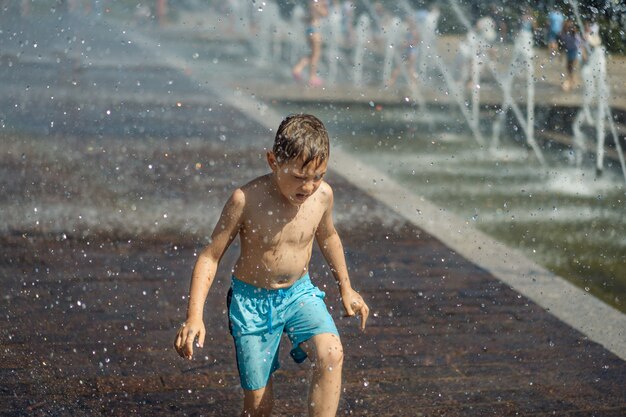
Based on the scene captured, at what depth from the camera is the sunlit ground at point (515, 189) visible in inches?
253

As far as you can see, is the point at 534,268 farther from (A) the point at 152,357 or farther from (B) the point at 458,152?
(B) the point at 458,152

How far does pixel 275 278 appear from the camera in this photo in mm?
3318

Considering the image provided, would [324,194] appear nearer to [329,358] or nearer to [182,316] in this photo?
[329,358]

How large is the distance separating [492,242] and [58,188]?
2987 mm

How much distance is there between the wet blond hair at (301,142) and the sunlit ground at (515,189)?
9.07 ft

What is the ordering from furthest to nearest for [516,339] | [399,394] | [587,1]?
1. [587,1]
2. [516,339]
3. [399,394]

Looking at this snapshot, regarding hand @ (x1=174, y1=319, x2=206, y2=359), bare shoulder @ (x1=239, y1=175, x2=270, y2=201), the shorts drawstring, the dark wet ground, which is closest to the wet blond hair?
bare shoulder @ (x1=239, y1=175, x2=270, y2=201)

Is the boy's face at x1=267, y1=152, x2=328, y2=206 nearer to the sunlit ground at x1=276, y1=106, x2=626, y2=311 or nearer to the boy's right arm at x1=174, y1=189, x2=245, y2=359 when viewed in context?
the boy's right arm at x1=174, y1=189, x2=245, y2=359

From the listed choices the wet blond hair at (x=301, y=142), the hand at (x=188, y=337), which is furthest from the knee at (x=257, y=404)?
the wet blond hair at (x=301, y=142)

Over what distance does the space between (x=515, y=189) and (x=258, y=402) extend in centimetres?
580

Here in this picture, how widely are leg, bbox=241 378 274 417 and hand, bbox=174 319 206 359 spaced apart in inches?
11.1

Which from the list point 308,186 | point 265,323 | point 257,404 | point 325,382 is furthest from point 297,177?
point 257,404

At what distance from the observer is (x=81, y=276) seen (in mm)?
5387

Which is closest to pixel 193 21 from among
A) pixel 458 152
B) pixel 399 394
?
pixel 458 152
